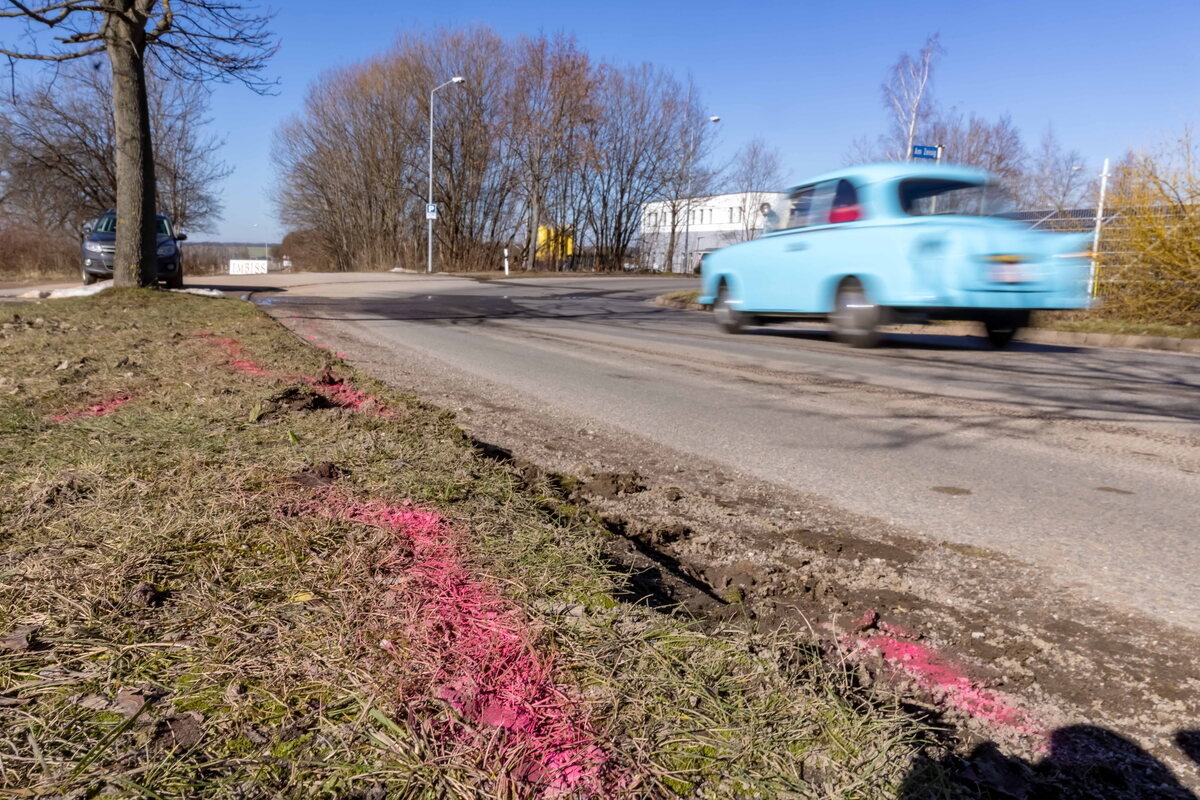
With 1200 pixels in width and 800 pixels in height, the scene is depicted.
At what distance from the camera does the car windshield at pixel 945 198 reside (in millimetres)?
7984

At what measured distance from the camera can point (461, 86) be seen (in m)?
41.6

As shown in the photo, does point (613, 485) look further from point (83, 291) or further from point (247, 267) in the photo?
point (247, 267)

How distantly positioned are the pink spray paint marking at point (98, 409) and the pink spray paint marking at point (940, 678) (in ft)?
14.2

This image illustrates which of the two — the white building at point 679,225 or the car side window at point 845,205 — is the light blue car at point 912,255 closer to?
the car side window at point 845,205

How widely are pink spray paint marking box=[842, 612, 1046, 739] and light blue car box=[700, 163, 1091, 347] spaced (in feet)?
19.6

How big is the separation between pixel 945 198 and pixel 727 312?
3.48 metres

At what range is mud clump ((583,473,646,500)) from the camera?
3.84 metres

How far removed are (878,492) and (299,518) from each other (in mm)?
2699

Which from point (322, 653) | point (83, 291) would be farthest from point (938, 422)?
point (83, 291)

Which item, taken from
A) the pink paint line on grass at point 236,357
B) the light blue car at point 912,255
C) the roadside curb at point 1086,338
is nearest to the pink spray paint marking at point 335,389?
the pink paint line on grass at point 236,357

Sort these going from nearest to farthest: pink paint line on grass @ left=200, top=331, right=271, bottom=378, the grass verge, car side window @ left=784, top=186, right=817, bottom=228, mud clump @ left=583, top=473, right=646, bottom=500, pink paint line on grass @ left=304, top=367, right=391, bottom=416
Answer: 1. the grass verge
2. mud clump @ left=583, top=473, right=646, bottom=500
3. pink paint line on grass @ left=304, top=367, right=391, bottom=416
4. pink paint line on grass @ left=200, top=331, right=271, bottom=378
5. car side window @ left=784, top=186, right=817, bottom=228

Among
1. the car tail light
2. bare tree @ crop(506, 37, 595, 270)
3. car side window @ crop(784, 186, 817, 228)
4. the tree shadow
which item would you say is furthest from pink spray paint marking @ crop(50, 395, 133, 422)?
bare tree @ crop(506, 37, 595, 270)

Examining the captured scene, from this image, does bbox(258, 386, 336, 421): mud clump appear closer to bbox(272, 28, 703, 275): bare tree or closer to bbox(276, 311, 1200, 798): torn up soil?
bbox(276, 311, 1200, 798): torn up soil

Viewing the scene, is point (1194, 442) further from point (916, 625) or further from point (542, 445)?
point (542, 445)
